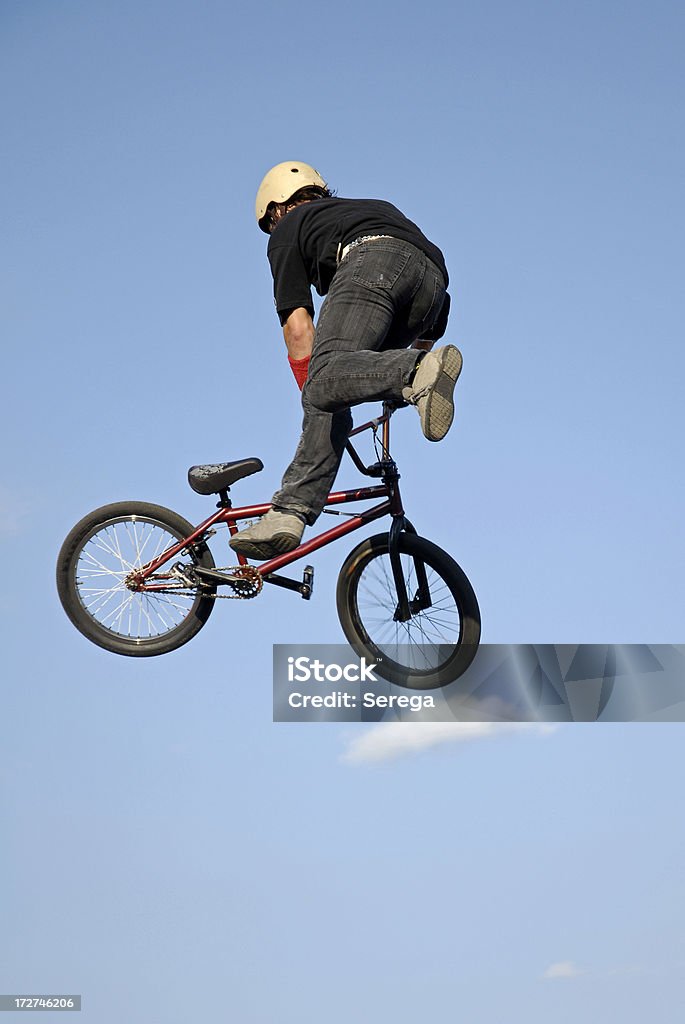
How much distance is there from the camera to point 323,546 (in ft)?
28.6

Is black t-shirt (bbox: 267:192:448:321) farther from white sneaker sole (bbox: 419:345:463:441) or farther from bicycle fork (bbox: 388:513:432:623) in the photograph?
bicycle fork (bbox: 388:513:432:623)

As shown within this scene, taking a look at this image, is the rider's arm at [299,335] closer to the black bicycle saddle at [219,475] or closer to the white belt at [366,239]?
the white belt at [366,239]

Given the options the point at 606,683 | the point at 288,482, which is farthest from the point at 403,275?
the point at 606,683

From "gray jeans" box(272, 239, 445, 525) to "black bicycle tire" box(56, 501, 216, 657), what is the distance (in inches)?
42.7

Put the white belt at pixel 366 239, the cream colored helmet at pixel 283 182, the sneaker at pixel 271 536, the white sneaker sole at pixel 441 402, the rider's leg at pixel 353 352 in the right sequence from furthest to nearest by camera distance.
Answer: the cream colored helmet at pixel 283 182, the sneaker at pixel 271 536, the white belt at pixel 366 239, the rider's leg at pixel 353 352, the white sneaker sole at pixel 441 402

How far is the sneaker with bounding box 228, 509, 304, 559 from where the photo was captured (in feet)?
27.3

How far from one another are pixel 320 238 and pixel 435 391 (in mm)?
1312

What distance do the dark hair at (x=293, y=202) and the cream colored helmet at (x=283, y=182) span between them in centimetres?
2

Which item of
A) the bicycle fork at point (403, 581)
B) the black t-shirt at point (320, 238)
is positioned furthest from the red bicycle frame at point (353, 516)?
the black t-shirt at point (320, 238)

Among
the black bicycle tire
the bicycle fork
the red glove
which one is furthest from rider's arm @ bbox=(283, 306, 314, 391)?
the black bicycle tire

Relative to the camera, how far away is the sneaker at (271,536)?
8312 millimetres

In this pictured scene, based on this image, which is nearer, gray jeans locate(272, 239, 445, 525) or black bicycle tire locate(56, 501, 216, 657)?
gray jeans locate(272, 239, 445, 525)

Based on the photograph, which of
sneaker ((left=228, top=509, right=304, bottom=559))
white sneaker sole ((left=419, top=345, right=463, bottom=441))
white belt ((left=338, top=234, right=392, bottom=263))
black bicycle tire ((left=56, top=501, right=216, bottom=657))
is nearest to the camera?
white sneaker sole ((left=419, top=345, right=463, bottom=441))

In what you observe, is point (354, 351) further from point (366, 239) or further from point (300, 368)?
point (366, 239)
